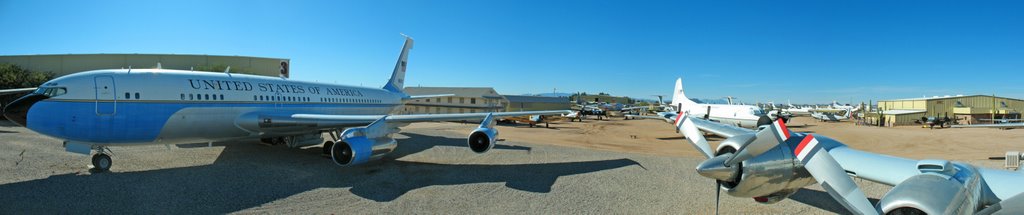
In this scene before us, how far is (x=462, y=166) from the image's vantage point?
1363 centimetres

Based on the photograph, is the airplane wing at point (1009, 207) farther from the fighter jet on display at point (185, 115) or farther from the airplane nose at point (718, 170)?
the fighter jet on display at point (185, 115)

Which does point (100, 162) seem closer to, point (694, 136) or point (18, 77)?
point (694, 136)

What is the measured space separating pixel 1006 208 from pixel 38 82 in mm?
53817

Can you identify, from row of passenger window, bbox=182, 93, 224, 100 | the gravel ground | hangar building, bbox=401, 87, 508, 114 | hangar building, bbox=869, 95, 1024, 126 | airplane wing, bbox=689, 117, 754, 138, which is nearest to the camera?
airplane wing, bbox=689, 117, 754, 138

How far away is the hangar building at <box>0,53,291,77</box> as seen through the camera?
39.4 meters

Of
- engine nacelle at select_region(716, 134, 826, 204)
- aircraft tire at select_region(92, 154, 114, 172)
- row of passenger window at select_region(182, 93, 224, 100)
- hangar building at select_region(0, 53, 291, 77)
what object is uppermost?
hangar building at select_region(0, 53, 291, 77)

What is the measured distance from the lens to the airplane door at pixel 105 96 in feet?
34.5

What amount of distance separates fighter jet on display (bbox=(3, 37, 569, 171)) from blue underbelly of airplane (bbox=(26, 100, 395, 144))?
0.02m

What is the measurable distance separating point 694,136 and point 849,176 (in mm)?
2006

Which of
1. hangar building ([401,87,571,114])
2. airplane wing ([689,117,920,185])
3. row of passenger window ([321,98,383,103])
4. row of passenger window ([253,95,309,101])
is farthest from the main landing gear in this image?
hangar building ([401,87,571,114])

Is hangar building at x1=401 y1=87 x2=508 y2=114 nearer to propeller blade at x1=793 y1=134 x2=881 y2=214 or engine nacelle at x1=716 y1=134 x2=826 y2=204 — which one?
engine nacelle at x1=716 y1=134 x2=826 y2=204

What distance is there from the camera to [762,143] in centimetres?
557

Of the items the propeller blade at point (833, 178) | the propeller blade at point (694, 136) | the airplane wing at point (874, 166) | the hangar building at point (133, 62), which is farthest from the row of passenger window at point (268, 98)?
the hangar building at point (133, 62)

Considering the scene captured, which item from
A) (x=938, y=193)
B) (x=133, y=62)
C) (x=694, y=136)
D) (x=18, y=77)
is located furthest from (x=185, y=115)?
(x=133, y=62)
